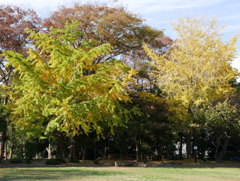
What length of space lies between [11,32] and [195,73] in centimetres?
1345

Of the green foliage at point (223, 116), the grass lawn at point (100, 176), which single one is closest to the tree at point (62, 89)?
the grass lawn at point (100, 176)

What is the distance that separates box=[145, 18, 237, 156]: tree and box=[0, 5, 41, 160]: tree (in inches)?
360

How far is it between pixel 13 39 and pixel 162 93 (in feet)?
37.9

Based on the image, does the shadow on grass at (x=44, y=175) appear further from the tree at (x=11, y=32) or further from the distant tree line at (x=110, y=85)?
the tree at (x=11, y=32)

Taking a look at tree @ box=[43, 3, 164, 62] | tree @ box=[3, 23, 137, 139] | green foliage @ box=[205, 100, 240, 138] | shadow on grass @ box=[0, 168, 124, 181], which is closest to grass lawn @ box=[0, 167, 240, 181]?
shadow on grass @ box=[0, 168, 124, 181]

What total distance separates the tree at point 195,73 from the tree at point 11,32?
9.14 meters

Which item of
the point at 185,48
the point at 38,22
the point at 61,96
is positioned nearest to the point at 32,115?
the point at 61,96

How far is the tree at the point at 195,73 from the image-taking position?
2462 centimetres

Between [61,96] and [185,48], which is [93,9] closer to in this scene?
[185,48]

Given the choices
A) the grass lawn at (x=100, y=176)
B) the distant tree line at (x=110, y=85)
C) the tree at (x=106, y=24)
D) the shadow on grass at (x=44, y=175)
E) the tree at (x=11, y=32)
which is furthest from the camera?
the tree at (x=106, y=24)

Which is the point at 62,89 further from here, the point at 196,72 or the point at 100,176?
the point at 196,72

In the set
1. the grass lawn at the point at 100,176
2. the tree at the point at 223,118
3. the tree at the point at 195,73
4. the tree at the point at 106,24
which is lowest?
the grass lawn at the point at 100,176

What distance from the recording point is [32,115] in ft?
64.5

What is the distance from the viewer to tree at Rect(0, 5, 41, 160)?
A: 872 inches
